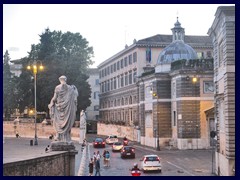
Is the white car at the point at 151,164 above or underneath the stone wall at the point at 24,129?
underneath

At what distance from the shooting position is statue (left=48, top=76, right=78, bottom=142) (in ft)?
48.3

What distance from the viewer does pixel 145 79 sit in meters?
52.9

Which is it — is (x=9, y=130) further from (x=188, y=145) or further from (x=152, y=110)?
(x=188, y=145)

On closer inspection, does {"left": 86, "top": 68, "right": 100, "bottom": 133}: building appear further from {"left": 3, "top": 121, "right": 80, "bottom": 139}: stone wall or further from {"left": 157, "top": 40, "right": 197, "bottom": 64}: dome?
{"left": 157, "top": 40, "right": 197, "bottom": 64}: dome

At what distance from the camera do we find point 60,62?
207 ft

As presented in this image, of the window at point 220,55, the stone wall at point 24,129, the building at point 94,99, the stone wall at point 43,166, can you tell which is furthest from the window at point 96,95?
the stone wall at point 43,166

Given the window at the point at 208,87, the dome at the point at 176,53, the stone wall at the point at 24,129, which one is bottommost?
the stone wall at the point at 24,129

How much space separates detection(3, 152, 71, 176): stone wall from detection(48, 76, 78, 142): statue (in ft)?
2.32

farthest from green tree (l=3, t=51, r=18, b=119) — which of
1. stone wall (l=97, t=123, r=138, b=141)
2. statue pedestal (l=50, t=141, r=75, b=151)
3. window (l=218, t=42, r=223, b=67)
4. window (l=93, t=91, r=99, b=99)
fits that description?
statue pedestal (l=50, t=141, r=75, b=151)

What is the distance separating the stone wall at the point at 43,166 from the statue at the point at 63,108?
0.71m

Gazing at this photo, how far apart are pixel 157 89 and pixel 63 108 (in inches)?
1391

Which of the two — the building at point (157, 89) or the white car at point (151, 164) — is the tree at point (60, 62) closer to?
the building at point (157, 89)

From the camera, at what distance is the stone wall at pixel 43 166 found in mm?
10945

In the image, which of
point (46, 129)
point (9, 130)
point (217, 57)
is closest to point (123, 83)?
point (46, 129)
